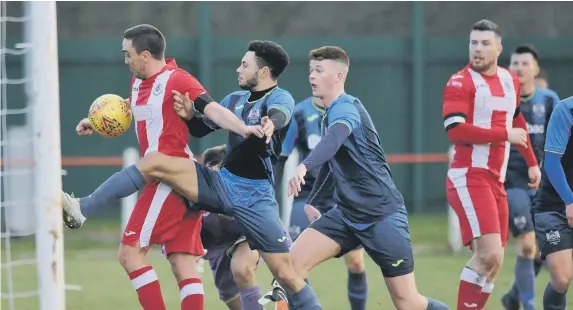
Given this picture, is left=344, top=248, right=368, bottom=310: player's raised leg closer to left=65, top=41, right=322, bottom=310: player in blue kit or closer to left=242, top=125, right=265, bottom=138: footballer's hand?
left=65, top=41, right=322, bottom=310: player in blue kit

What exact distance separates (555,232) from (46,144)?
340 cm

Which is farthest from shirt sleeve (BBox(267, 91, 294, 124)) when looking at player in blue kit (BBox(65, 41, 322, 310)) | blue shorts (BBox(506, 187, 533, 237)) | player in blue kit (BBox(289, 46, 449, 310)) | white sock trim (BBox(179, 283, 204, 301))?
blue shorts (BBox(506, 187, 533, 237))

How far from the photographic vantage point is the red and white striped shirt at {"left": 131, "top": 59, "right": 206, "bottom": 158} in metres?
6.22

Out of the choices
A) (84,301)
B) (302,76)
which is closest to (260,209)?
(84,301)

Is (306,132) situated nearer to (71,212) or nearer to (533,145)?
(533,145)

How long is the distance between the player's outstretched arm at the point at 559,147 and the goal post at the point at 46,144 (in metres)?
3.08

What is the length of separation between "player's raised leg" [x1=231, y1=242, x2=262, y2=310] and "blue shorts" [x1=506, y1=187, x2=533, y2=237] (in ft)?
8.01

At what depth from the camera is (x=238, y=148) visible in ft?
20.7

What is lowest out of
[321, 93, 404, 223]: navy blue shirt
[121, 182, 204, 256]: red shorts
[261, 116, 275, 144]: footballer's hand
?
[121, 182, 204, 256]: red shorts

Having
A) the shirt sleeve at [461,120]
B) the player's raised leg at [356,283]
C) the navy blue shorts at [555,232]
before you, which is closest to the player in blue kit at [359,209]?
the shirt sleeve at [461,120]

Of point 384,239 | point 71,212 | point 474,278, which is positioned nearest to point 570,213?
point 474,278

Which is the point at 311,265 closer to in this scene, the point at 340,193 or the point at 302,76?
the point at 340,193

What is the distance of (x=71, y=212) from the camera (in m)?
5.80

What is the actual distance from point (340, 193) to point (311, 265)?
0.44 m
